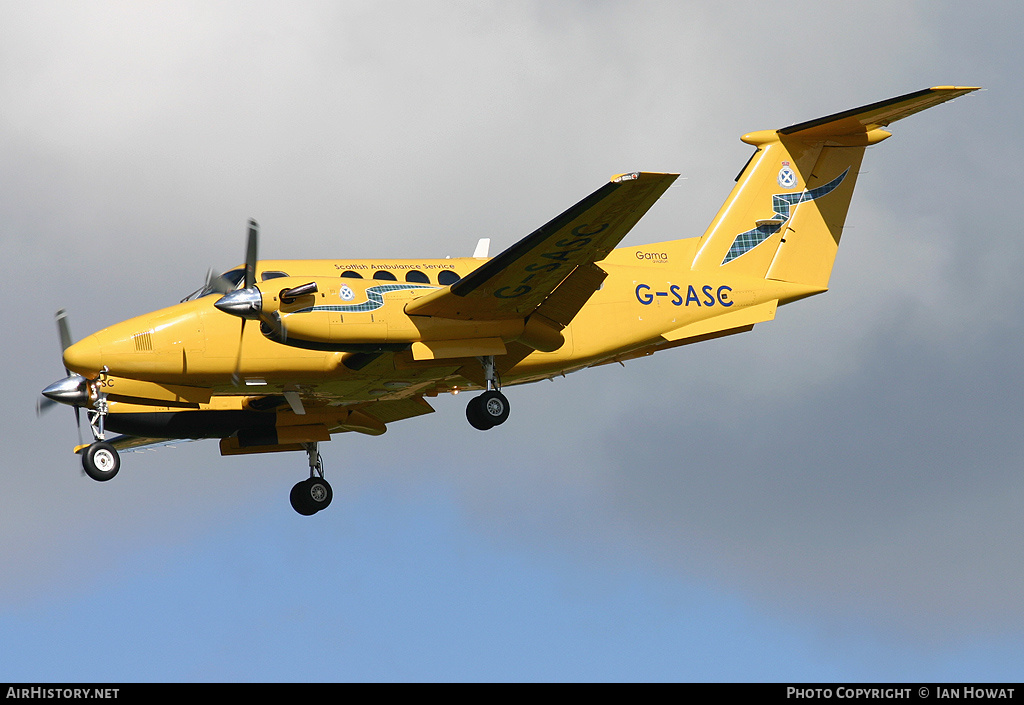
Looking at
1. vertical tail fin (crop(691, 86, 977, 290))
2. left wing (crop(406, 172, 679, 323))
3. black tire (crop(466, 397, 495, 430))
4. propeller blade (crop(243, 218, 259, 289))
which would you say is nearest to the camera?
left wing (crop(406, 172, 679, 323))

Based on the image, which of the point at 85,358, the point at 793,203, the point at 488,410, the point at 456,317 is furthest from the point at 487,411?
the point at 793,203

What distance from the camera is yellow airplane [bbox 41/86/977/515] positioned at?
1858 centimetres

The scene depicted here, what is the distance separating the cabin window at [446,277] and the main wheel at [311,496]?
5.08 metres

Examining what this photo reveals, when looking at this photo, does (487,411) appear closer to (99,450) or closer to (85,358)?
(99,450)

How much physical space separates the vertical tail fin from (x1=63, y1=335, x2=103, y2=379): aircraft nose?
10.0m

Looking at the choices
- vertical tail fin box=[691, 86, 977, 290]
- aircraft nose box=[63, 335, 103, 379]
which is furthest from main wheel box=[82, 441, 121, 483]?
vertical tail fin box=[691, 86, 977, 290]

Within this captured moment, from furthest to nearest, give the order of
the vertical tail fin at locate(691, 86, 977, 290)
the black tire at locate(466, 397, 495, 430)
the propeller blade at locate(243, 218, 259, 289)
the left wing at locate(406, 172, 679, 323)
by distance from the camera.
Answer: the vertical tail fin at locate(691, 86, 977, 290)
the black tire at locate(466, 397, 495, 430)
the propeller blade at locate(243, 218, 259, 289)
the left wing at locate(406, 172, 679, 323)

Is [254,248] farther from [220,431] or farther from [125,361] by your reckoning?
[220,431]

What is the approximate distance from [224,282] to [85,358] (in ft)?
7.42

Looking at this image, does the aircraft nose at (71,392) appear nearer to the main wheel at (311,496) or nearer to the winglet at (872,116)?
the main wheel at (311,496)

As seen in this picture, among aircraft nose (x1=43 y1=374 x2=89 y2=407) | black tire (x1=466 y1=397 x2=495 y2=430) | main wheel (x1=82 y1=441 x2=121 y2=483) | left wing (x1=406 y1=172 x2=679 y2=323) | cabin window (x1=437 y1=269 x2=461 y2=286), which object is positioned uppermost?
cabin window (x1=437 y1=269 x2=461 y2=286)

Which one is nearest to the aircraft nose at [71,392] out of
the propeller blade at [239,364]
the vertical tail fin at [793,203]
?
the propeller blade at [239,364]

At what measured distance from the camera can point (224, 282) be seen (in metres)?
19.3

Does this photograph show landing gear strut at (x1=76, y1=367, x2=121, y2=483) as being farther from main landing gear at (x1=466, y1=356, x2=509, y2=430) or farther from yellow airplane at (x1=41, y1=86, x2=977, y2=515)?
main landing gear at (x1=466, y1=356, x2=509, y2=430)
